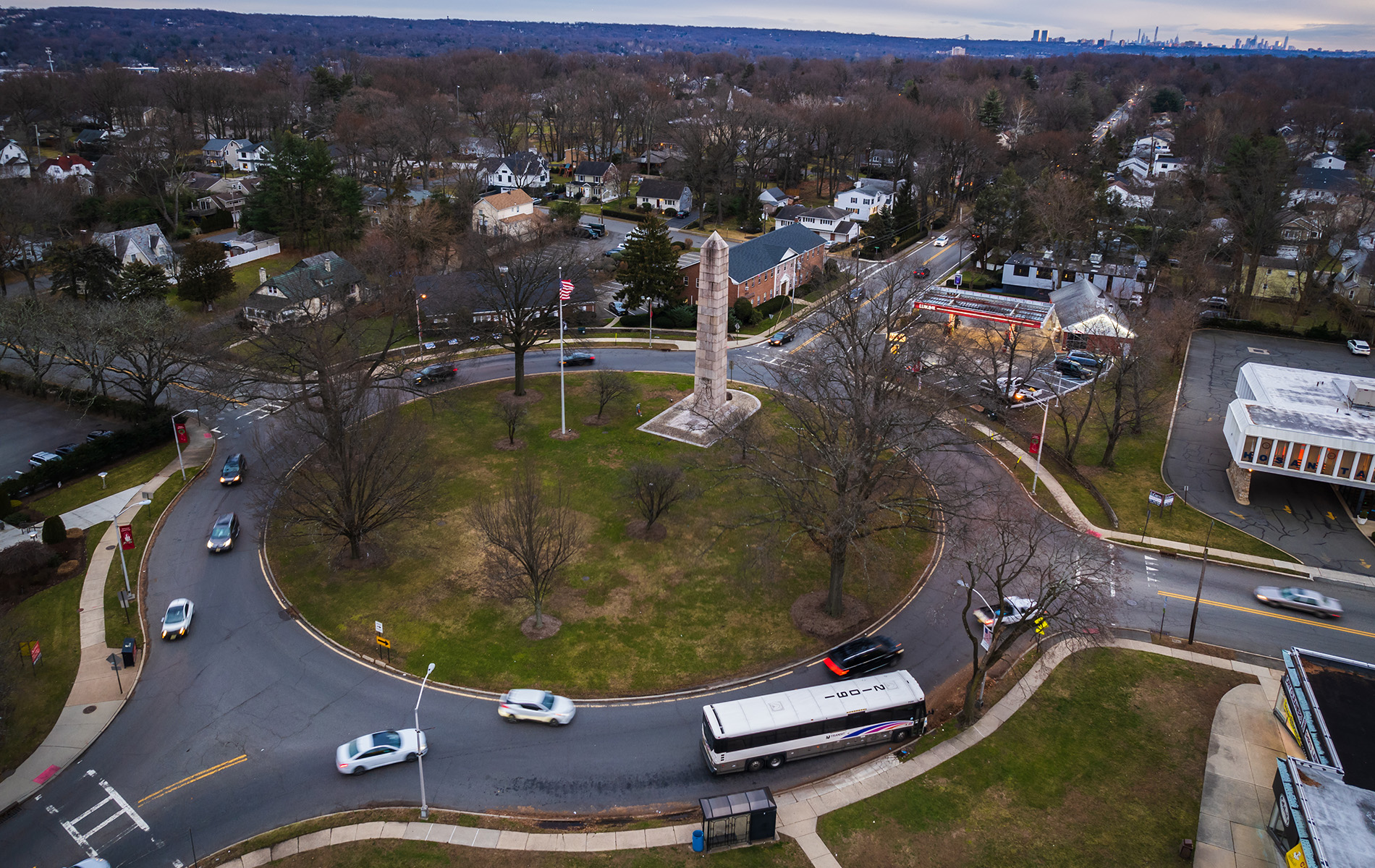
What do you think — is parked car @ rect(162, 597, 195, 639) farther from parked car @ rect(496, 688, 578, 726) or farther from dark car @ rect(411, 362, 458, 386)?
dark car @ rect(411, 362, 458, 386)

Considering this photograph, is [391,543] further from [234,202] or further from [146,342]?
[234,202]

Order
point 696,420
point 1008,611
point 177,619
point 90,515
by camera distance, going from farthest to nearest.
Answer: point 696,420, point 90,515, point 1008,611, point 177,619

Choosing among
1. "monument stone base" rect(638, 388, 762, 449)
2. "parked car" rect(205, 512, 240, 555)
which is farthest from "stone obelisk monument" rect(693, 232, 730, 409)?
"parked car" rect(205, 512, 240, 555)

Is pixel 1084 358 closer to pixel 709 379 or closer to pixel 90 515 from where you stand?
pixel 709 379

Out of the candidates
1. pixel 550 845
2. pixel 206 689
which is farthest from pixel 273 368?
pixel 550 845

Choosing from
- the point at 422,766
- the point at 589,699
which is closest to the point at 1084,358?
the point at 589,699

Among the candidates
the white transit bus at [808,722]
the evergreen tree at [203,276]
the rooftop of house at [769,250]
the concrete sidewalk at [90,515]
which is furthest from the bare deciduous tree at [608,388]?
the evergreen tree at [203,276]
